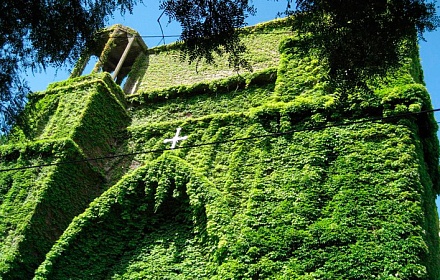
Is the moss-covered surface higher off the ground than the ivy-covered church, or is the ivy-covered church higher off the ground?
the moss-covered surface

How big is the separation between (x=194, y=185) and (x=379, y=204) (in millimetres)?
3833

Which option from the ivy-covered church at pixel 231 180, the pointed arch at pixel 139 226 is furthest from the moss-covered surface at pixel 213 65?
the pointed arch at pixel 139 226

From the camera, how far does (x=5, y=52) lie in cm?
500

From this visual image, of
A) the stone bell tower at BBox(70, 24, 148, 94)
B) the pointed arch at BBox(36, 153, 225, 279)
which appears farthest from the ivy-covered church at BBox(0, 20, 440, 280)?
the stone bell tower at BBox(70, 24, 148, 94)

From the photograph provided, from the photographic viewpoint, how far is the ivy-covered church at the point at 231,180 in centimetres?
687

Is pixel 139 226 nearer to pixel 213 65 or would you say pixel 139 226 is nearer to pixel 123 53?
pixel 213 65

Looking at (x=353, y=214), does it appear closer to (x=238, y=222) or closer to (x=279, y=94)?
(x=238, y=222)

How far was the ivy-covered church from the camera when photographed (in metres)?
6.87

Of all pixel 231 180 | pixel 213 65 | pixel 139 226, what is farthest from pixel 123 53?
pixel 231 180

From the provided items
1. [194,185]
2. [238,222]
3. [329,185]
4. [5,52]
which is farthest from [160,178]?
[5,52]

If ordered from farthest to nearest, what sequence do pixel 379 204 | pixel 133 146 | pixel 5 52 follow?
pixel 133 146, pixel 379 204, pixel 5 52

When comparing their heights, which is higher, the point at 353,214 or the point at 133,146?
the point at 133,146

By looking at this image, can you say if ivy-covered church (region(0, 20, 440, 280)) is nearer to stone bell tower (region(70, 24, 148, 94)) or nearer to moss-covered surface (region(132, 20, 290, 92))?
moss-covered surface (region(132, 20, 290, 92))

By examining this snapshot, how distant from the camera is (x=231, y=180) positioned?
905 cm
